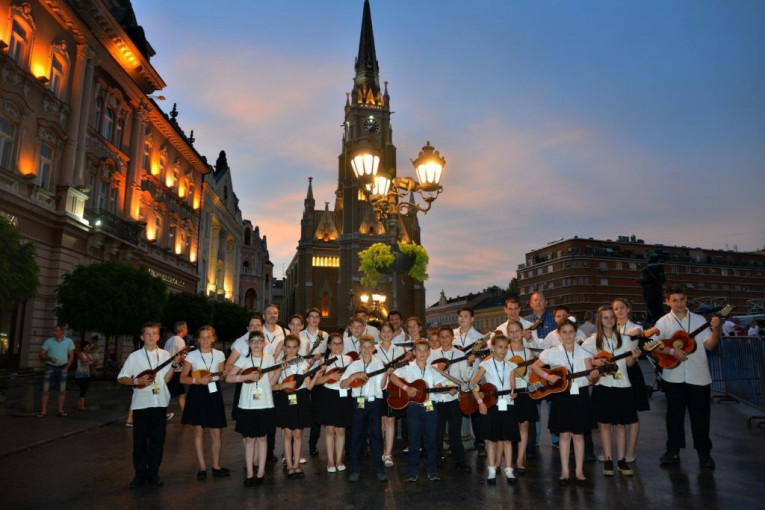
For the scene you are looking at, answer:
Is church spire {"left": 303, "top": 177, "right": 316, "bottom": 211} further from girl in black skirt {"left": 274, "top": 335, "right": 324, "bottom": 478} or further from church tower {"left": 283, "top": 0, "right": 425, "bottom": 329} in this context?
girl in black skirt {"left": 274, "top": 335, "right": 324, "bottom": 478}

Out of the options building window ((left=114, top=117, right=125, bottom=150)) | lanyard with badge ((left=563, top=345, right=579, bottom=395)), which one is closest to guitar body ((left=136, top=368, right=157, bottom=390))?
lanyard with badge ((left=563, top=345, right=579, bottom=395))

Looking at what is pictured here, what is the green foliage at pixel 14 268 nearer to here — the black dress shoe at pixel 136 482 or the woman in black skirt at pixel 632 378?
the black dress shoe at pixel 136 482

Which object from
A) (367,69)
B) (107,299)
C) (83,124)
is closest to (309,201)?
(367,69)

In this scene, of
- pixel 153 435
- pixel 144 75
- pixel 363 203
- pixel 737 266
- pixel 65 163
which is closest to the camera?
pixel 153 435

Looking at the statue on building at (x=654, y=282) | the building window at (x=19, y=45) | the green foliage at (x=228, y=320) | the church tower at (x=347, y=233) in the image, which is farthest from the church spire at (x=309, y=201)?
the statue on building at (x=654, y=282)

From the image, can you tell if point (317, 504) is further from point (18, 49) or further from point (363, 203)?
Answer: point (363, 203)

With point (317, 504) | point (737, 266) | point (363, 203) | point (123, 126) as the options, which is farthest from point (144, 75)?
point (737, 266)

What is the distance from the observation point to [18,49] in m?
18.2

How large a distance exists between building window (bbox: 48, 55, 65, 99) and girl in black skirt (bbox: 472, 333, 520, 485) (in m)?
21.4

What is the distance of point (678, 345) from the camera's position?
7.22 meters

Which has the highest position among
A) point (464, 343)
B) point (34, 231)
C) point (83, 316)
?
point (34, 231)

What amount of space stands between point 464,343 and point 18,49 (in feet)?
64.1

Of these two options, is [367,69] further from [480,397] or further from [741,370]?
[480,397]

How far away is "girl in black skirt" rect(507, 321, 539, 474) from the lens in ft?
23.1
